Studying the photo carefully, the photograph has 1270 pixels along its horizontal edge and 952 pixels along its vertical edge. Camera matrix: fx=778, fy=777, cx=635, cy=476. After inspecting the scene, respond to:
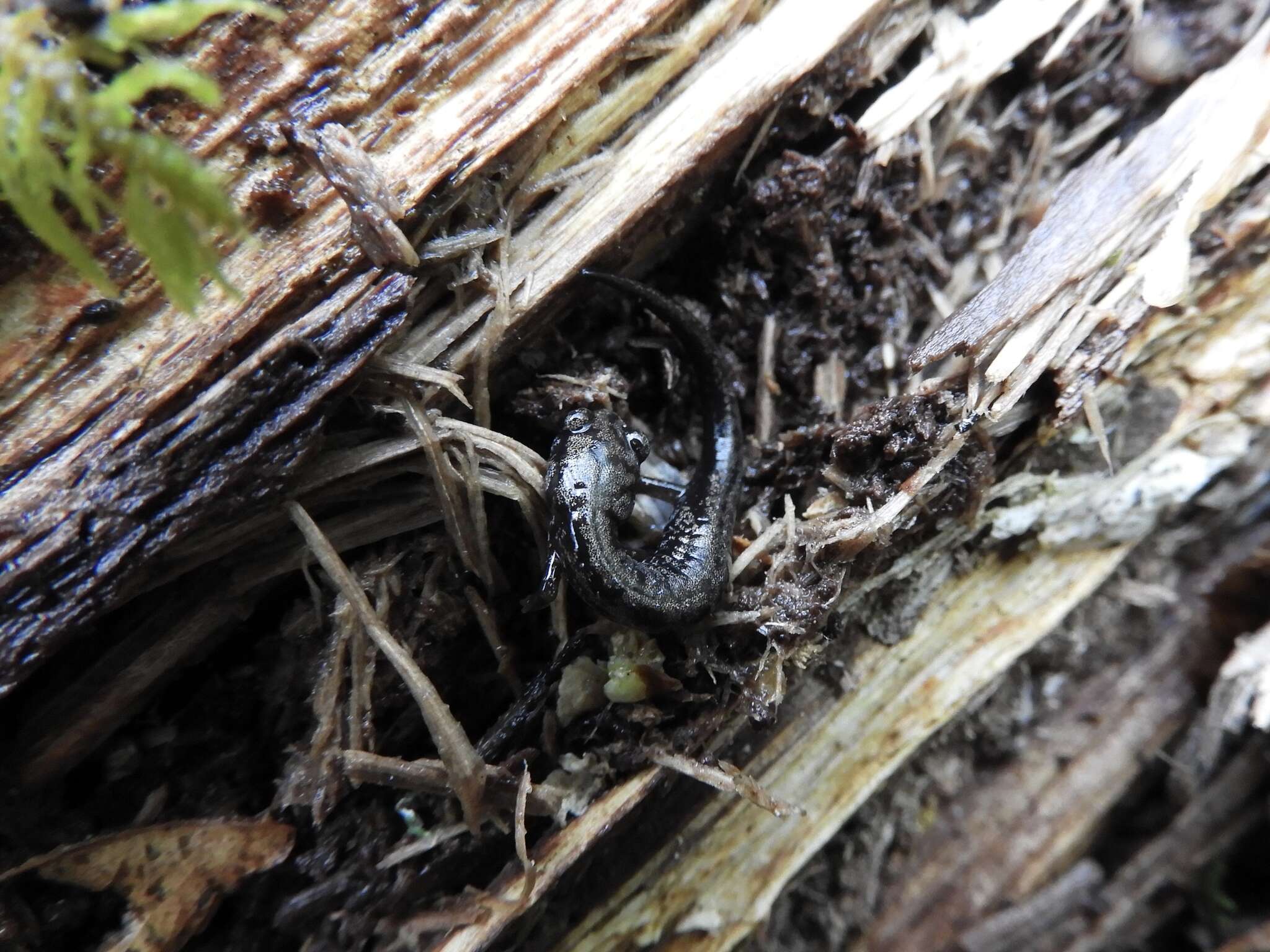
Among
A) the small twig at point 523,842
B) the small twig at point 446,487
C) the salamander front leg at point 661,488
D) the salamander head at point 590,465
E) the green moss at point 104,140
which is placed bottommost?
the small twig at point 523,842

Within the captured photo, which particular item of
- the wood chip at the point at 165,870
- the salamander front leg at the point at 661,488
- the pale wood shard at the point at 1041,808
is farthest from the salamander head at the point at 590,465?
the pale wood shard at the point at 1041,808

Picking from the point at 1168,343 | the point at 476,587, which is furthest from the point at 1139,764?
the point at 476,587

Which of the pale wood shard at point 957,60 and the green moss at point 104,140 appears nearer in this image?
the green moss at point 104,140

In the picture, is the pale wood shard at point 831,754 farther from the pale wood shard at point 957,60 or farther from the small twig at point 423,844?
the pale wood shard at point 957,60

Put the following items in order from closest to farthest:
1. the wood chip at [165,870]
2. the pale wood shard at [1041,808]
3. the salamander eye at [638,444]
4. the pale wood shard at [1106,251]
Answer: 1. the wood chip at [165,870]
2. the pale wood shard at [1106,251]
3. the salamander eye at [638,444]
4. the pale wood shard at [1041,808]

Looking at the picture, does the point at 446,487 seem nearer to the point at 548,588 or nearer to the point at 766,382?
the point at 548,588

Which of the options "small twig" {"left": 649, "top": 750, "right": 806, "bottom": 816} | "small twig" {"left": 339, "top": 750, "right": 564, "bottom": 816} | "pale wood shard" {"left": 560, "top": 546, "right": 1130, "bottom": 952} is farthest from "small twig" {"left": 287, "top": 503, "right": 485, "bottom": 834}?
"pale wood shard" {"left": 560, "top": 546, "right": 1130, "bottom": 952}

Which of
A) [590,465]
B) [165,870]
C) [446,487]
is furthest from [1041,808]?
[165,870]
